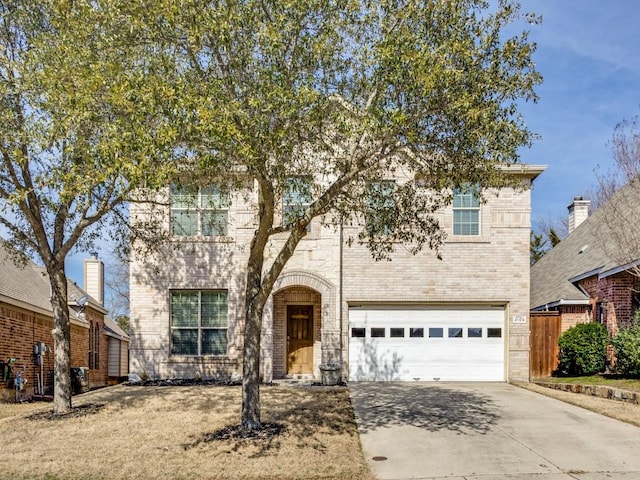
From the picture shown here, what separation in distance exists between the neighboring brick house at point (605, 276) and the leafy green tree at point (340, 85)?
848cm

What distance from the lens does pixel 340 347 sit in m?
16.5

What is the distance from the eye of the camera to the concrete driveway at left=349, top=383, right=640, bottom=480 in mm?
7641

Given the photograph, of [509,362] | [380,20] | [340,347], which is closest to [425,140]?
[380,20]

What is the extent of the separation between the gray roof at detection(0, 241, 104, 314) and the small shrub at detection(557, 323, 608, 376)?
14.0 m

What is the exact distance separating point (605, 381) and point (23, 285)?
54.6 ft

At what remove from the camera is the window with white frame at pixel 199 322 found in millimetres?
16781

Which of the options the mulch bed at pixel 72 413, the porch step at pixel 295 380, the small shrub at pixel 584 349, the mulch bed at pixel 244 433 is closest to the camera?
the mulch bed at pixel 244 433

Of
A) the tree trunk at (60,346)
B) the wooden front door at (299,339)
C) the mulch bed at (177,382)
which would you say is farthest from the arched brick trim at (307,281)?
the tree trunk at (60,346)

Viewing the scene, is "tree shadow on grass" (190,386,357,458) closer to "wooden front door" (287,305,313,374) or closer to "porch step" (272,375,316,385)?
"porch step" (272,375,316,385)

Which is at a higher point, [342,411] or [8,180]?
[8,180]

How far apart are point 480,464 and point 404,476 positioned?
3.86 ft

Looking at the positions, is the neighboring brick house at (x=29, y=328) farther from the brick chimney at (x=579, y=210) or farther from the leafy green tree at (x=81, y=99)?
the brick chimney at (x=579, y=210)

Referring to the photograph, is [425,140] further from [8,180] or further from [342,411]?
[8,180]

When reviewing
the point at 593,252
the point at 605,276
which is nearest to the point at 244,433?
the point at 605,276
